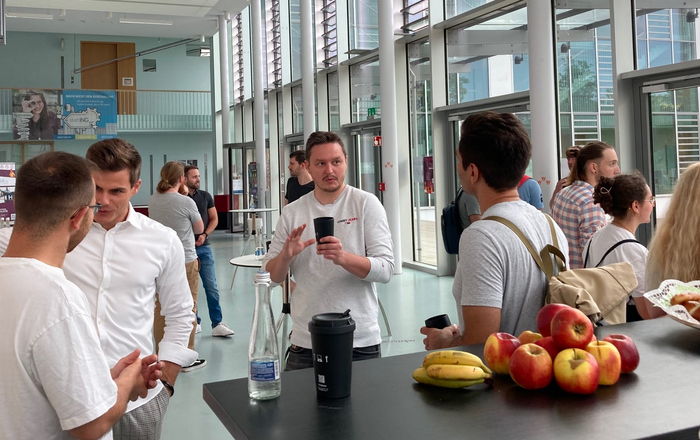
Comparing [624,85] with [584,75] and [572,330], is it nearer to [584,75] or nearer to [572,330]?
[584,75]

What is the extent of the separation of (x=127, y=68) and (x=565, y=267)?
22.7m

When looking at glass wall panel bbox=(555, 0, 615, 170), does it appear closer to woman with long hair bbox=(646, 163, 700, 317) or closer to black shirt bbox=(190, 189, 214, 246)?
black shirt bbox=(190, 189, 214, 246)

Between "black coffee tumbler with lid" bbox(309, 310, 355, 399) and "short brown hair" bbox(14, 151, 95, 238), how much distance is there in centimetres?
61

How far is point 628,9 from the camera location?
580cm

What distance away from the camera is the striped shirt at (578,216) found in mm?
4072

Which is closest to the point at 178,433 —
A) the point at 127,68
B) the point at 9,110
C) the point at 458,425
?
the point at 458,425

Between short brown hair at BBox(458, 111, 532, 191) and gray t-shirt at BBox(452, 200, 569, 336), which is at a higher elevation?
short brown hair at BBox(458, 111, 532, 191)

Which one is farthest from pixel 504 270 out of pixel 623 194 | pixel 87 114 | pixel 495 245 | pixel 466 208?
pixel 87 114

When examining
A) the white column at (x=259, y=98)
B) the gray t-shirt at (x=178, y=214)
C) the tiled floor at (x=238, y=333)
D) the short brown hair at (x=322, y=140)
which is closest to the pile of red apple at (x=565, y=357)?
the short brown hair at (x=322, y=140)

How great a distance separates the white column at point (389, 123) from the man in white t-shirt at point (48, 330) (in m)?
7.89

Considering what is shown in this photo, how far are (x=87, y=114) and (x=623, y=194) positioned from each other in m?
18.3

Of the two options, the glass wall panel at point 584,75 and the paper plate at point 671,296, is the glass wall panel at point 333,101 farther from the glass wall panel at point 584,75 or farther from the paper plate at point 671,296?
the paper plate at point 671,296

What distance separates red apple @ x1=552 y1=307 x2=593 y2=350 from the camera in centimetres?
139

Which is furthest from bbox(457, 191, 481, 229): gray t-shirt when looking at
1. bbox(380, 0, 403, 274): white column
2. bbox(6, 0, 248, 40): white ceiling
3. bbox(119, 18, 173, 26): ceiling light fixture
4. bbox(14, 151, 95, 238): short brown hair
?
bbox(119, 18, 173, 26): ceiling light fixture
